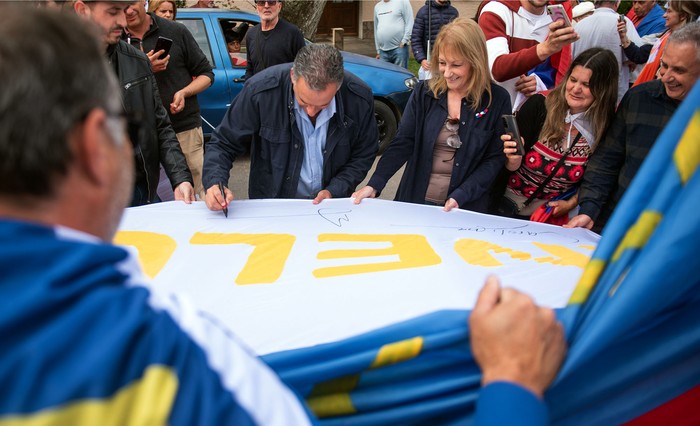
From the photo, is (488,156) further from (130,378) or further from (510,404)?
(130,378)

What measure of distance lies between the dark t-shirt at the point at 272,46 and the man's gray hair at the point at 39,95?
446cm

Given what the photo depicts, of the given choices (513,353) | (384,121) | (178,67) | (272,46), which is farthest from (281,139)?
(384,121)

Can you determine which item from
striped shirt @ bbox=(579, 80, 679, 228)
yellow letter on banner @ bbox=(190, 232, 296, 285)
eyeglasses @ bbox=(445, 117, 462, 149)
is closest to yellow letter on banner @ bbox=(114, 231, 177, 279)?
yellow letter on banner @ bbox=(190, 232, 296, 285)

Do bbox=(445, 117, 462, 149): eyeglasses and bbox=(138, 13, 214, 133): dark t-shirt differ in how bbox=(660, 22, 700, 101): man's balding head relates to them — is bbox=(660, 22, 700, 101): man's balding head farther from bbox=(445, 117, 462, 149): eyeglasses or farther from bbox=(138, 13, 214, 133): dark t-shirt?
bbox=(138, 13, 214, 133): dark t-shirt

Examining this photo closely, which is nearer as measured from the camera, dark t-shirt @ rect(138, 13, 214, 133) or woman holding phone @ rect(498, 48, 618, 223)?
woman holding phone @ rect(498, 48, 618, 223)

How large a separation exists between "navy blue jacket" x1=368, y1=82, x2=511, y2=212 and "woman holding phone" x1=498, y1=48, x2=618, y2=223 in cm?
13

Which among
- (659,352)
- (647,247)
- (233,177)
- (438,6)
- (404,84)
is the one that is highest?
(647,247)

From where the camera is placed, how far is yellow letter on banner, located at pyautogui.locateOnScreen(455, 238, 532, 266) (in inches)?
74.6

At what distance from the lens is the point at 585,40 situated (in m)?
4.23

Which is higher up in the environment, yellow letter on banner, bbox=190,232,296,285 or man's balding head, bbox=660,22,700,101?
man's balding head, bbox=660,22,700,101

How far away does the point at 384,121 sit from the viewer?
662 centimetres

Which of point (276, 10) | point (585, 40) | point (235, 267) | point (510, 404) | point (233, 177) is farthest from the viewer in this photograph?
point (233, 177)

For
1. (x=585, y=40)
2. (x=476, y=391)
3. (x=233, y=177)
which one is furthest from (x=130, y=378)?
(x=233, y=177)

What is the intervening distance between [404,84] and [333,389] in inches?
232
